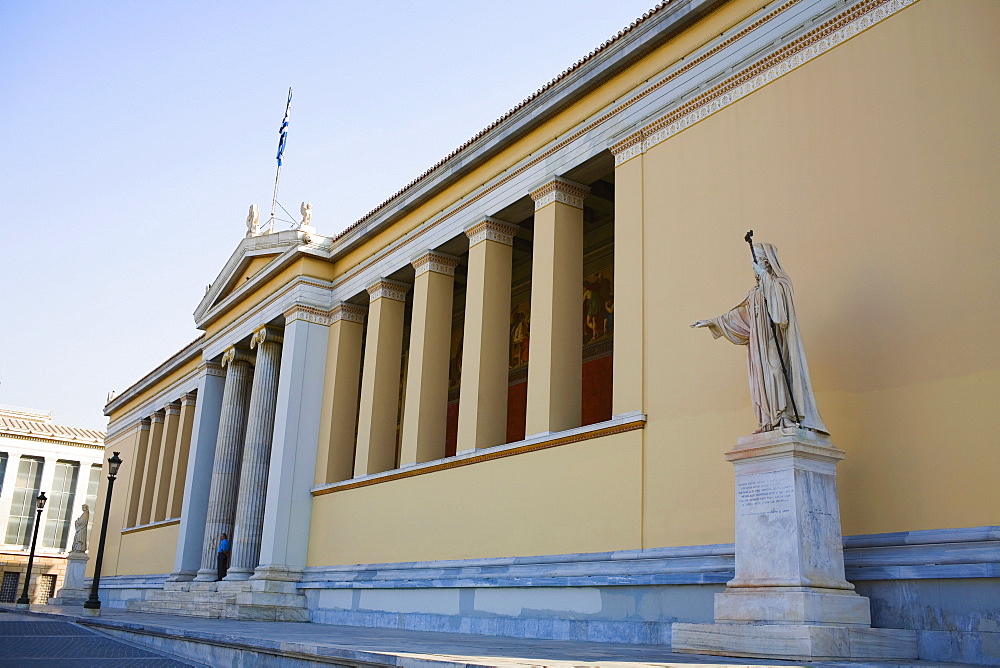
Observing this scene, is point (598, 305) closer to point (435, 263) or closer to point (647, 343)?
point (435, 263)

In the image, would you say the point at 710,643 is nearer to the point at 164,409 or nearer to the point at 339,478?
the point at 339,478

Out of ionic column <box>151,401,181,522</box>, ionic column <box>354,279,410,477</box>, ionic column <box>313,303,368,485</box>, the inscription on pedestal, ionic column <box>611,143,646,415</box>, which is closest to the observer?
the inscription on pedestal

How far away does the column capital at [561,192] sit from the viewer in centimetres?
1463

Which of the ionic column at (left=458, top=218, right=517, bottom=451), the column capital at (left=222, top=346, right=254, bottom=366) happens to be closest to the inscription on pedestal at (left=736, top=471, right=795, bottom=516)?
the ionic column at (left=458, top=218, right=517, bottom=451)

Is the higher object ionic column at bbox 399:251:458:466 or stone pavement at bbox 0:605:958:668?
ionic column at bbox 399:251:458:466

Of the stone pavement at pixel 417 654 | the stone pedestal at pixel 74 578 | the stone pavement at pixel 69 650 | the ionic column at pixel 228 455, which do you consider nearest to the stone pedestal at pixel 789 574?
the stone pavement at pixel 417 654

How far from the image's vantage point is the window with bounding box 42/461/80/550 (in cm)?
5394

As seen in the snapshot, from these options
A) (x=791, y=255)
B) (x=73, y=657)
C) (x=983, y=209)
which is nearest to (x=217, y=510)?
(x=73, y=657)

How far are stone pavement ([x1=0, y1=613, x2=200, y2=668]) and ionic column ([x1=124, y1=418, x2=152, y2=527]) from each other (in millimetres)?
16213

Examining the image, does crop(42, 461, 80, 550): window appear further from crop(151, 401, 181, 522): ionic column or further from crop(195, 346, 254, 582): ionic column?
crop(195, 346, 254, 582): ionic column

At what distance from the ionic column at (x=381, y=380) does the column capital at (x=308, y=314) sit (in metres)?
1.78

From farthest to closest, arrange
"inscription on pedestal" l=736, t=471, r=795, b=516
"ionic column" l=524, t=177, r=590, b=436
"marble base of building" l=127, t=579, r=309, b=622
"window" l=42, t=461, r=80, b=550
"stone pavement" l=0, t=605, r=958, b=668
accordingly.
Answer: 1. "window" l=42, t=461, r=80, b=550
2. "marble base of building" l=127, t=579, r=309, b=622
3. "ionic column" l=524, t=177, r=590, b=436
4. "inscription on pedestal" l=736, t=471, r=795, b=516
5. "stone pavement" l=0, t=605, r=958, b=668

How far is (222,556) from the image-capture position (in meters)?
23.1

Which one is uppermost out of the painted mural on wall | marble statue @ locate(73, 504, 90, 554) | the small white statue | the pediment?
the small white statue
